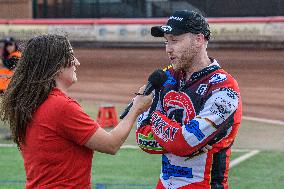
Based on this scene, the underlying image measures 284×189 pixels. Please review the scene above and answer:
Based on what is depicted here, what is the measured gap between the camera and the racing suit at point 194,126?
4.84m

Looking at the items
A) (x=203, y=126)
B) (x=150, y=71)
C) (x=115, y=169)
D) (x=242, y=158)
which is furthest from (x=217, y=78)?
(x=150, y=71)

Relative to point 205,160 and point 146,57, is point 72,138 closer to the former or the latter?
point 205,160

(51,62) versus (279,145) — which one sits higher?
(51,62)

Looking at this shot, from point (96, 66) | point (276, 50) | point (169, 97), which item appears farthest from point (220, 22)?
point (169, 97)

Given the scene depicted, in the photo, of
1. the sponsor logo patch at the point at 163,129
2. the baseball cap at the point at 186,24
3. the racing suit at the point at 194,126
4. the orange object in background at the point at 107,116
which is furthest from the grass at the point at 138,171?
the baseball cap at the point at 186,24

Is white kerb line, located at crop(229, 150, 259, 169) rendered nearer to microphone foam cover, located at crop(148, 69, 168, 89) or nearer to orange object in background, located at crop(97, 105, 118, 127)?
orange object in background, located at crop(97, 105, 118, 127)

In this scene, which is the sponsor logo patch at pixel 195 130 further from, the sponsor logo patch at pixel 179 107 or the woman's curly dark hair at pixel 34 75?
the woman's curly dark hair at pixel 34 75

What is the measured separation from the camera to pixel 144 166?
11.6m

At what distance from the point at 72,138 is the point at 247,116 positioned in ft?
43.1

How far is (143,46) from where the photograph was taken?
1163 inches

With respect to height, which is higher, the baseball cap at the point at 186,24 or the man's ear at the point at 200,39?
the baseball cap at the point at 186,24

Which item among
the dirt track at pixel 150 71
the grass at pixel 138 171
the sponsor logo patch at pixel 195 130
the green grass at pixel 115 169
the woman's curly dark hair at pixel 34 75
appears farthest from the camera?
the dirt track at pixel 150 71

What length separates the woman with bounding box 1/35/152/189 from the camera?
185 inches

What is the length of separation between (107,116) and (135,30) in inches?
564
